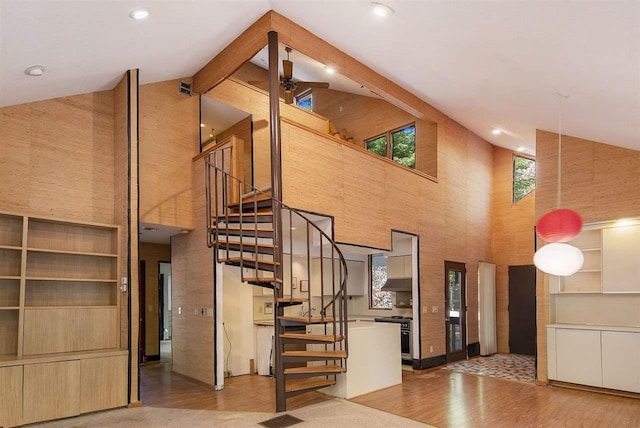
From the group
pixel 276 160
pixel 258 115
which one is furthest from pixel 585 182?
pixel 258 115

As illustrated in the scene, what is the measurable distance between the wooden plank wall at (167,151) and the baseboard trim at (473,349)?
244 inches

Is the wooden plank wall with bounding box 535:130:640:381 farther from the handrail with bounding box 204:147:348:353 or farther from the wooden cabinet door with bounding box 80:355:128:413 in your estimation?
the wooden cabinet door with bounding box 80:355:128:413

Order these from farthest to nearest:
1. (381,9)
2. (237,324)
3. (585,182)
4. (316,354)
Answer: (237,324) → (585,182) → (316,354) → (381,9)

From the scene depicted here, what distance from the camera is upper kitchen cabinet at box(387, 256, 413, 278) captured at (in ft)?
29.3

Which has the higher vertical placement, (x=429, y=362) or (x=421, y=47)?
(x=421, y=47)

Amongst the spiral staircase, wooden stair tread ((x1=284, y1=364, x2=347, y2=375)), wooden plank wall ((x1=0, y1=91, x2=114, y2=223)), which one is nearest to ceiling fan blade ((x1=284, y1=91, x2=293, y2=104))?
the spiral staircase

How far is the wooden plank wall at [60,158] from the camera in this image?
5.57 metres

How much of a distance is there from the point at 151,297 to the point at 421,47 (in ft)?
22.5

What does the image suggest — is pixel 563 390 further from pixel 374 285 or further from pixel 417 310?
pixel 374 285

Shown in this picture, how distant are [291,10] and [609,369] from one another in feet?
21.1

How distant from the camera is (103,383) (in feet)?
18.0

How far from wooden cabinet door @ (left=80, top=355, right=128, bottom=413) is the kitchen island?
2.62m

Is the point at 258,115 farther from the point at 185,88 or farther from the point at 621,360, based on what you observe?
the point at 621,360

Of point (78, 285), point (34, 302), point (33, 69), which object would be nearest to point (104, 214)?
point (78, 285)
